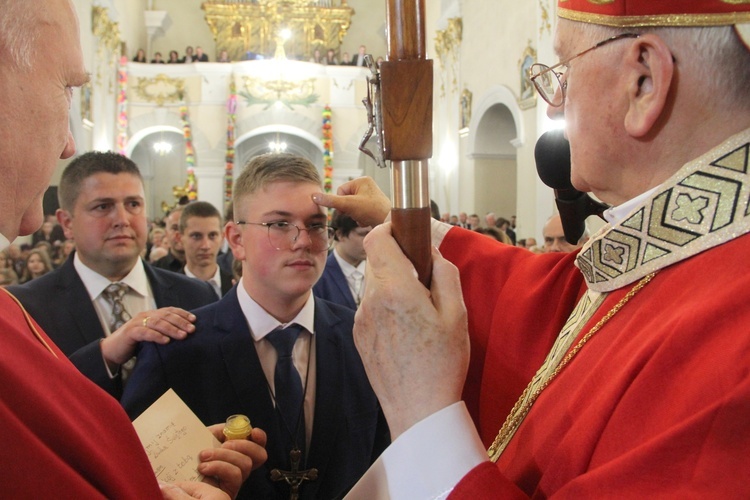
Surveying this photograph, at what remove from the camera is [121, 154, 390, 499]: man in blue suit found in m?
1.79

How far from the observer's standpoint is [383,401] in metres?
1.04

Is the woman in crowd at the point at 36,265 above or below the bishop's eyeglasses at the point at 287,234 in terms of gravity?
below

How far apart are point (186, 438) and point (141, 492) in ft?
1.29

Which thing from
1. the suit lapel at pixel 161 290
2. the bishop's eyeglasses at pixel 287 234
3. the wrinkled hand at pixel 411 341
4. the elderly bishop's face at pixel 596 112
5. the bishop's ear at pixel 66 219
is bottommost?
the suit lapel at pixel 161 290

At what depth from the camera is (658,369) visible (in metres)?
0.83

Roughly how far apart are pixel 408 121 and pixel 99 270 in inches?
78.9

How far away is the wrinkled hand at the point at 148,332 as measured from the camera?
5.99 ft


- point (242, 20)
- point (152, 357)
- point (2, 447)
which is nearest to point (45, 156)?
point (2, 447)

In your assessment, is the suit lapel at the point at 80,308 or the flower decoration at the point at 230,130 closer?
the suit lapel at the point at 80,308

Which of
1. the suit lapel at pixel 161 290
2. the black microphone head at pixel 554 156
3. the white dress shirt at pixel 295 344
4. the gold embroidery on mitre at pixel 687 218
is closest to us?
the gold embroidery on mitre at pixel 687 218

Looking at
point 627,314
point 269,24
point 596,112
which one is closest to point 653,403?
point 627,314

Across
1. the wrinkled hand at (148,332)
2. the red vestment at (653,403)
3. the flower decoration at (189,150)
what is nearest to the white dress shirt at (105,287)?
the wrinkled hand at (148,332)

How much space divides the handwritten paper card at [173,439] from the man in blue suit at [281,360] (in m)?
0.42

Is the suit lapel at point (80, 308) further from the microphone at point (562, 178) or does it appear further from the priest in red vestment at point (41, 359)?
the microphone at point (562, 178)
